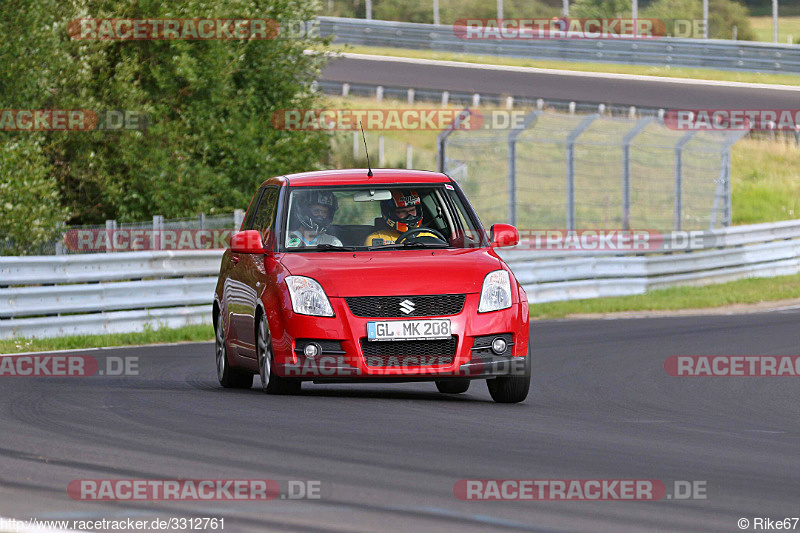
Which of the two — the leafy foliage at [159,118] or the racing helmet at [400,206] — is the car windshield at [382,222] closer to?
the racing helmet at [400,206]

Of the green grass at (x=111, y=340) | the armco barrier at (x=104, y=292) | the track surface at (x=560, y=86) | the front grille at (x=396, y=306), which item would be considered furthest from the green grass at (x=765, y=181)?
the front grille at (x=396, y=306)

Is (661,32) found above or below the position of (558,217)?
above

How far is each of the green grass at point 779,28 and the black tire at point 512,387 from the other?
58.8 m

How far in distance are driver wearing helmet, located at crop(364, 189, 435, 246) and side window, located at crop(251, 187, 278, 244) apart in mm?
836

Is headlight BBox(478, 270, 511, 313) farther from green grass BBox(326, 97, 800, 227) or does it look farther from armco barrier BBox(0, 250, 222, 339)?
green grass BBox(326, 97, 800, 227)

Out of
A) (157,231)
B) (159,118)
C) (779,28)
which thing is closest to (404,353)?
(157,231)

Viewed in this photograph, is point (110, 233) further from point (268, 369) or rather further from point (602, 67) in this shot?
point (602, 67)

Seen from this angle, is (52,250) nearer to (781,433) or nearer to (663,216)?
(781,433)

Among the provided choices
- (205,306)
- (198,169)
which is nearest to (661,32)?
(198,169)

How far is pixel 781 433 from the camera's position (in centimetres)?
899

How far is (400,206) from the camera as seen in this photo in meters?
11.3

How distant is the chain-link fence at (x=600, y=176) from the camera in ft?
83.1

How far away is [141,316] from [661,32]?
42.6m

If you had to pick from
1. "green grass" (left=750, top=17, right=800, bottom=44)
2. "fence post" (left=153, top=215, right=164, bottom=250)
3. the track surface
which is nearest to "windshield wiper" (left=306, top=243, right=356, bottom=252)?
"fence post" (left=153, top=215, right=164, bottom=250)
